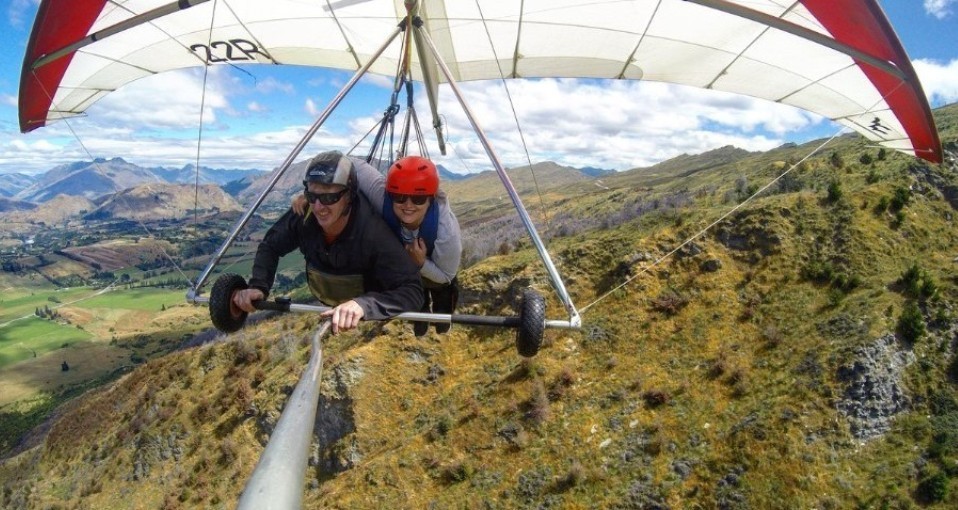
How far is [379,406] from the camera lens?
50.7 feet

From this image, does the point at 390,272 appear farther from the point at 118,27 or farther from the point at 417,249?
the point at 118,27

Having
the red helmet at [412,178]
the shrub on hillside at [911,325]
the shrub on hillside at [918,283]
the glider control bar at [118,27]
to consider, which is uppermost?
the glider control bar at [118,27]

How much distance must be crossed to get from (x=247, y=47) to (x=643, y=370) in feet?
40.7

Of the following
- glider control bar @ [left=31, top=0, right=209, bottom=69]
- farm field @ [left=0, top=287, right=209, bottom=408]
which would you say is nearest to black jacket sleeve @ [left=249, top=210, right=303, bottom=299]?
glider control bar @ [left=31, top=0, right=209, bottom=69]

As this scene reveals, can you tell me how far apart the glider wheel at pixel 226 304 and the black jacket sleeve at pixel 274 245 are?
0.81 feet

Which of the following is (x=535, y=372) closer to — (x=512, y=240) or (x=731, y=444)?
(x=731, y=444)

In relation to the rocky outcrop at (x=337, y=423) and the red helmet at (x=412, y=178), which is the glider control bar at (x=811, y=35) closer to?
the red helmet at (x=412, y=178)

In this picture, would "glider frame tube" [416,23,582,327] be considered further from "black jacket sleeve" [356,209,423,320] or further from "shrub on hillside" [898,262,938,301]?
"shrub on hillside" [898,262,938,301]

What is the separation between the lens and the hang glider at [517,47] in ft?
21.7

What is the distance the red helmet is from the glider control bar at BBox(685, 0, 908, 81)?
12.3ft

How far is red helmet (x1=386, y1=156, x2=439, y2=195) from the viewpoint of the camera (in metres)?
4.66

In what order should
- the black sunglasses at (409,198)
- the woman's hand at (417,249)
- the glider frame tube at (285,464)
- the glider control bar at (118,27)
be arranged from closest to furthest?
the glider frame tube at (285,464) → the black sunglasses at (409,198) → the woman's hand at (417,249) → the glider control bar at (118,27)

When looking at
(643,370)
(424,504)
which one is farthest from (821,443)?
(424,504)

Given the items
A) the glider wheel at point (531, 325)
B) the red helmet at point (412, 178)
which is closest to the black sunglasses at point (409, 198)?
the red helmet at point (412, 178)
